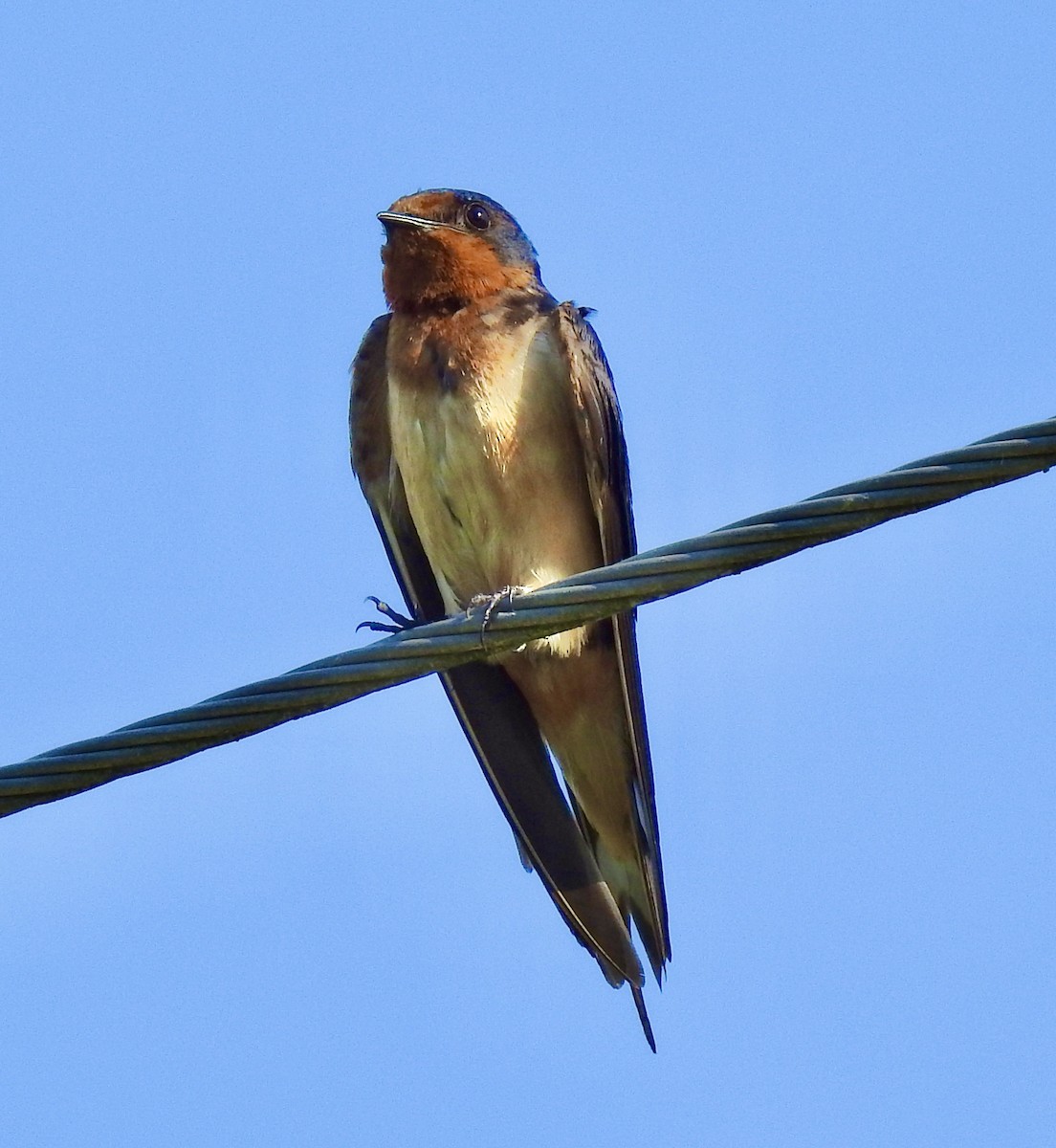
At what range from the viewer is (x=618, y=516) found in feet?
17.6

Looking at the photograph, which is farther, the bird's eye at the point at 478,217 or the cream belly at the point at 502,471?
the bird's eye at the point at 478,217

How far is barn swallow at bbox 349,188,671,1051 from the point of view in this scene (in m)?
5.24

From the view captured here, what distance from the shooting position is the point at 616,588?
11.2ft

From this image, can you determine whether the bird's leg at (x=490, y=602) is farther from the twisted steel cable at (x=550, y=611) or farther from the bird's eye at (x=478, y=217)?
the bird's eye at (x=478, y=217)

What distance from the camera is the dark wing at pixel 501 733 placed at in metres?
5.11

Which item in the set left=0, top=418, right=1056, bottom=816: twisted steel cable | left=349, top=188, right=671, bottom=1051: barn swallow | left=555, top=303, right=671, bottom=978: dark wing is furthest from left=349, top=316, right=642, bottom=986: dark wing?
left=0, top=418, right=1056, bottom=816: twisted steel cable

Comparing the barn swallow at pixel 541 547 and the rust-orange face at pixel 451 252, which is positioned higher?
the rust-orange face at pixel 451 252

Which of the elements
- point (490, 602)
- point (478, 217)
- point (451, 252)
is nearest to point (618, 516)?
point (490, 602)

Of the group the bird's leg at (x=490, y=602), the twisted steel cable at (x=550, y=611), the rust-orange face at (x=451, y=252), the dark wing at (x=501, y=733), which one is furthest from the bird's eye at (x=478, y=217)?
the twisted steel cable at (x=550, y=611)

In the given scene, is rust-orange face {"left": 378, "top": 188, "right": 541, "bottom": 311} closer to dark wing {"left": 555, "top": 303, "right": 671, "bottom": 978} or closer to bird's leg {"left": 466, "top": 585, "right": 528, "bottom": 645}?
dark wing {"left": 555, "top": 303, "right": 671, "bottom": 978}

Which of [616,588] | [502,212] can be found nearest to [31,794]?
[616,588]

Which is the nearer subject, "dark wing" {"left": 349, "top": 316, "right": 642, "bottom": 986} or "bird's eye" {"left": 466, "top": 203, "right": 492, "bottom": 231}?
"dark wing" {"left": 349, "top": 316, "right": 642, "bottom": 986}

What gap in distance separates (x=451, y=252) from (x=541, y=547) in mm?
1083

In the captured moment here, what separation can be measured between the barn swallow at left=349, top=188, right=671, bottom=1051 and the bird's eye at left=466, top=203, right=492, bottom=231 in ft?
1.75
